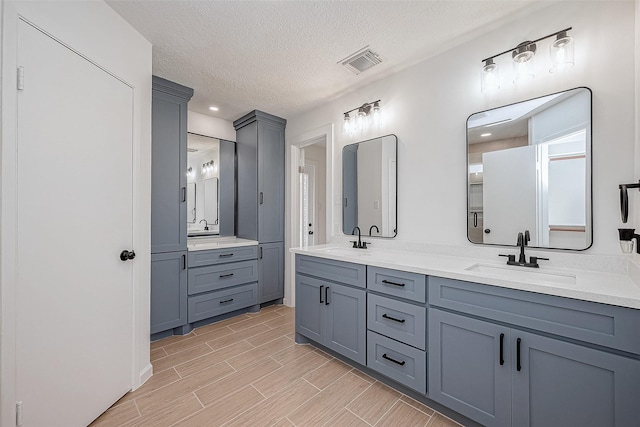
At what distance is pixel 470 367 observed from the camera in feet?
4.86

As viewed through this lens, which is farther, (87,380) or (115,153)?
(115,153)

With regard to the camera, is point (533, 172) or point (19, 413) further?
point (533, 172)

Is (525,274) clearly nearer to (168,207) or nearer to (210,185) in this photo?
(168,207)

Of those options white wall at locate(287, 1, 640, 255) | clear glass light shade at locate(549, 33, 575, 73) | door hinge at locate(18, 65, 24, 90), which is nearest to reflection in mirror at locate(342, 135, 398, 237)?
white wall at locate(287, 1, 640, 255)

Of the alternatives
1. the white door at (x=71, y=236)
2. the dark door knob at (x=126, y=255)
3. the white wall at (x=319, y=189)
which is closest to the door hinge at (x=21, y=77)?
the white door at (x=71, y=236)

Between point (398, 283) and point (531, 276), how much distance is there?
2.43 ft

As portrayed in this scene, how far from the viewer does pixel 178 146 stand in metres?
2.76

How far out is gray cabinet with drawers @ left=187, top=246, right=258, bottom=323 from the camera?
Answer: 2881 millimetres

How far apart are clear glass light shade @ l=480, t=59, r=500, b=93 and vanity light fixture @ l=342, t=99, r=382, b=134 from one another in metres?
0.92

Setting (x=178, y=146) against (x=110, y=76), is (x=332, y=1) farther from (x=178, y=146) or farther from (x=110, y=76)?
(x=178, y=146)

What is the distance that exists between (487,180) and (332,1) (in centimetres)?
161

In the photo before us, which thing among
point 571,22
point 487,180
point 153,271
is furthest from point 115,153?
point 571,22

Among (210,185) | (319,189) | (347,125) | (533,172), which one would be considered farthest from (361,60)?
(319,189)

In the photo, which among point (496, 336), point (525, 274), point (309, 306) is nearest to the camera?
point (496, 336)
